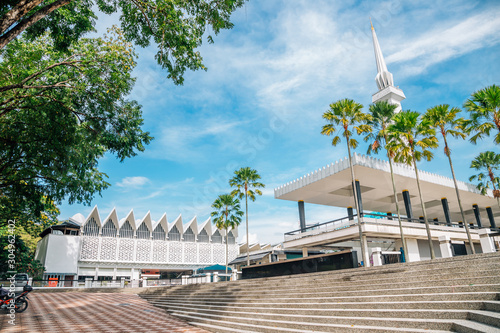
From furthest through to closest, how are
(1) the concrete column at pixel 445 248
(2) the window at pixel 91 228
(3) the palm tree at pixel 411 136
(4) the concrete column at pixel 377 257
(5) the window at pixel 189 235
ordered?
(5) the window at pixel 189 235 → (2) the window at pixel 91 228 → (3) the palm tree at pixel 411 136 → (1) the concrete column at pixel 445 248 → (4) the concrete column at pixel 377 257

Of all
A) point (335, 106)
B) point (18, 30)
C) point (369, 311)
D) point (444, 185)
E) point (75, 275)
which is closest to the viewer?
point (18, 30)

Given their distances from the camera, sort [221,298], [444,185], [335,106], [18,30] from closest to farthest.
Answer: [18,30] → [221,298] → [335,106] → [444,185]

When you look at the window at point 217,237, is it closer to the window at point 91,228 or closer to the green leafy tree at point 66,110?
the window at point 91,228

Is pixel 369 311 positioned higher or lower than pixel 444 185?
lower

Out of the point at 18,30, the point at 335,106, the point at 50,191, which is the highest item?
the point at 335,106

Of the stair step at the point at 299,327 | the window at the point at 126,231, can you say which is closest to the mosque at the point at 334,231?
the window at the point at 126,231

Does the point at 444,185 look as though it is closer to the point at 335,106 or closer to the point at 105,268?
the point at 335,106

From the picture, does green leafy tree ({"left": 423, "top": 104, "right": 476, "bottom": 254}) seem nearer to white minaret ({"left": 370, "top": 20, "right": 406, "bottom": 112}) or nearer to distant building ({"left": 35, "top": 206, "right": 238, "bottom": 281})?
white minaret ({"left": 370, "top": 20, "right": 406, "bottom": 112})

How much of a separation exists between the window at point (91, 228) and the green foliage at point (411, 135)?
4935cm

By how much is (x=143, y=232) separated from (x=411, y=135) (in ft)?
163

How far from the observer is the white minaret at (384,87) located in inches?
1513

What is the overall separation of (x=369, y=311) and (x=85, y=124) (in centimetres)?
1070

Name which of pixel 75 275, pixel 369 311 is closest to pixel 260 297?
pixel 369 311

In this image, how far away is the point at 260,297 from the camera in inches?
473
